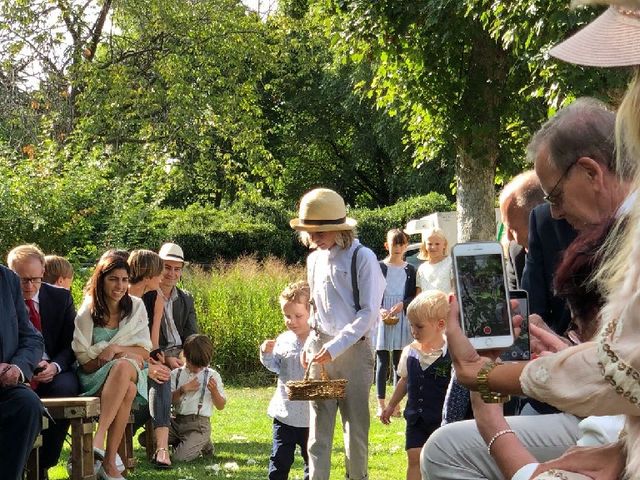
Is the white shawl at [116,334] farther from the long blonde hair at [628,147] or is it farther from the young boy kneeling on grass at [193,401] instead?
the long blonde hair at [628,147]

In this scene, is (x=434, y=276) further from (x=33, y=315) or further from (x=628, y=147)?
(x=628, y=147)

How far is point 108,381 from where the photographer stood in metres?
9.03

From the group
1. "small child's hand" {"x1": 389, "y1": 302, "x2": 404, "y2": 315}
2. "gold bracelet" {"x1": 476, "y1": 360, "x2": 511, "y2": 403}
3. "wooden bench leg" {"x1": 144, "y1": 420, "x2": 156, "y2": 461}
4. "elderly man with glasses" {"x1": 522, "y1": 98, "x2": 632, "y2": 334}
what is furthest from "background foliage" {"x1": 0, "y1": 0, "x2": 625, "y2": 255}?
"gold bracelet" {"x1": 476, "y1": 360, "x2": 511, "y2": 403}

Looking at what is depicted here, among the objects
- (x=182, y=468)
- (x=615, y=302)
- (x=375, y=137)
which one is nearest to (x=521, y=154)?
(x=182, y=468)

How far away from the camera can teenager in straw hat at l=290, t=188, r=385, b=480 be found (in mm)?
7949

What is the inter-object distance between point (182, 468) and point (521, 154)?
9.48 meters

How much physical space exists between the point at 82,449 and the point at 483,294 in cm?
547

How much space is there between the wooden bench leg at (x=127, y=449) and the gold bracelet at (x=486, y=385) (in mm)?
6509

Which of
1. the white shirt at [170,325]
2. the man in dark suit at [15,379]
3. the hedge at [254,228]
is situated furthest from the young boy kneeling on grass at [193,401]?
the hedge at [254,228]

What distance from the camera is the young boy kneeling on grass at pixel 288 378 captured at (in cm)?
823

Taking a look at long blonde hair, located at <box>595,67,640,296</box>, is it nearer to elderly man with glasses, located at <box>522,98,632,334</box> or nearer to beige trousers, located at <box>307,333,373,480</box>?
elderly man with glasses, located at <box>522,98,632,334</box>

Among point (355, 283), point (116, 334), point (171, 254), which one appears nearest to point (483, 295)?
point (355, 283)

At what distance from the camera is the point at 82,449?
852cm

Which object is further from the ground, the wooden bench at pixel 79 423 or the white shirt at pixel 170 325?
the white shirt at pixel 170 325
